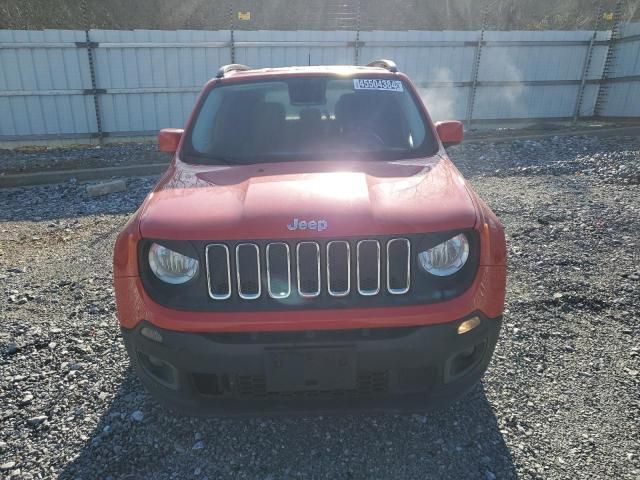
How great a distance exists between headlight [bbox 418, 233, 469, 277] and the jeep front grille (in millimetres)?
105

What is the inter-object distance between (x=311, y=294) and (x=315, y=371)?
1.12 feet

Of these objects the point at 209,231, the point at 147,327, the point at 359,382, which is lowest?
the point at 359,382

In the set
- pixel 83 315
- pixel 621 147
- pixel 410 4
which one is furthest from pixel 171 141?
pixel 410 4

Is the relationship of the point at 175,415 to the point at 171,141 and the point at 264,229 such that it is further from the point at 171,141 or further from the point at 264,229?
the point at 171,141

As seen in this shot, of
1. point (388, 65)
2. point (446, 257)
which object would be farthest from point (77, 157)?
point (446, 257)

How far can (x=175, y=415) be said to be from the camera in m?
2.66

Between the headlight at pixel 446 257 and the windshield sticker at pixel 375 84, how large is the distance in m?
1.70

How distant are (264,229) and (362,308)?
563 millimetres

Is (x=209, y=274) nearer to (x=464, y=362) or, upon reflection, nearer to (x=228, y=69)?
(x=464, y=362)

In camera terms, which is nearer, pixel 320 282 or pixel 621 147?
pixel 320 282

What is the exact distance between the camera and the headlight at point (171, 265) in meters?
2.22

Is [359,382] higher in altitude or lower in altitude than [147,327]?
lower

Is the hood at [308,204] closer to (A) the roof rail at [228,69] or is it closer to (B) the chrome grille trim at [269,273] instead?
(B) the chrome grille trim at [269,273]

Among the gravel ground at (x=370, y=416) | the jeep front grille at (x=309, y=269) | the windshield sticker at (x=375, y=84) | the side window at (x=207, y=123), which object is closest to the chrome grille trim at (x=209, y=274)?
the jeep front grille at (x=309, y=269)
